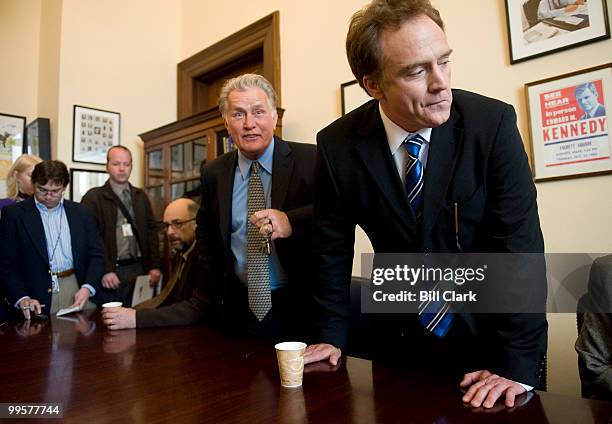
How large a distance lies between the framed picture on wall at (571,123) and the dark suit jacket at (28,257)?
93.8 inches

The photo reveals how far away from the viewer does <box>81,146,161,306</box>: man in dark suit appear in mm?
3213

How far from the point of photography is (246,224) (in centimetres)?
167

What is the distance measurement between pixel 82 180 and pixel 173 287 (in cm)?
220

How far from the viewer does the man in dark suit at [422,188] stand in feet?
3.28

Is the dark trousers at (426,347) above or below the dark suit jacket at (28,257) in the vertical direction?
below

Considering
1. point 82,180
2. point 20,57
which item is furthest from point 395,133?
point 20,57

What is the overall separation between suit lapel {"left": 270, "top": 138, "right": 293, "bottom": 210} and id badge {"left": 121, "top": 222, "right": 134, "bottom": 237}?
1.99 metres

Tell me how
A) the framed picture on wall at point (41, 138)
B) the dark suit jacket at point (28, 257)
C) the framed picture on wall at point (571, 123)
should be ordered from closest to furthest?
1. the framed picture on wall at point (571, 123)
2. the dark suit jacket at point (28, 257)
3. the framed picture on wall at point (41, 138)

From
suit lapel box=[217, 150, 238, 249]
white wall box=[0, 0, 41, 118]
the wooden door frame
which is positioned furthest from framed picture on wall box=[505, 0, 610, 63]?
white wall box=[0, 0, 41, 118]

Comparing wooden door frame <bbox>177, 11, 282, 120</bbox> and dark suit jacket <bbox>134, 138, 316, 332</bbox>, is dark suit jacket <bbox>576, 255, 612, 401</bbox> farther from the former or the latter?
wooden door frame <bbox>177, 11, 282, 120</bbox>

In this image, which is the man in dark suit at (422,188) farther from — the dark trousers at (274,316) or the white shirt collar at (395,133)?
the dark trousers at (274,316)

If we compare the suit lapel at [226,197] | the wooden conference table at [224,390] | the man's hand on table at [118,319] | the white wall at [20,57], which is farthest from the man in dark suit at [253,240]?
the white wall at [20,57]

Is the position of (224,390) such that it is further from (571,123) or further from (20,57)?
(20,57)

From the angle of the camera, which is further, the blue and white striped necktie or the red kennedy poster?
the red kennedy poster
